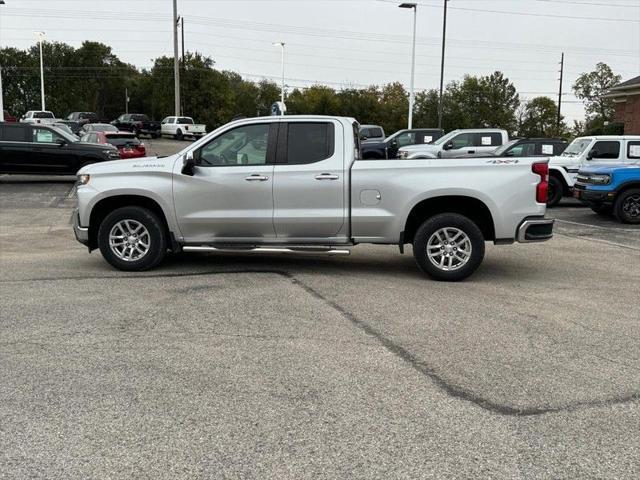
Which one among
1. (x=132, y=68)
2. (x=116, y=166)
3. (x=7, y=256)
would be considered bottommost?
(x=7, y=256)

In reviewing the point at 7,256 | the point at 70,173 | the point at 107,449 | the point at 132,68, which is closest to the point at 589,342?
the point at 107,449

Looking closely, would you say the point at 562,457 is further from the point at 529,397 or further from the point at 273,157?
the point at 273,157

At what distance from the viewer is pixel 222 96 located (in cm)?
6825

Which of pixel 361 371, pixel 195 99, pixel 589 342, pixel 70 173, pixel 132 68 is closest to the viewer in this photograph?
pixel 361 371

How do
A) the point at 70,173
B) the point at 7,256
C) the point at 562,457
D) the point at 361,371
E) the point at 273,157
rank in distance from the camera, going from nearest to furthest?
the point at 562,457, the point at 361,371, the point at 273,157, the point at 7,256, the point at 70,173

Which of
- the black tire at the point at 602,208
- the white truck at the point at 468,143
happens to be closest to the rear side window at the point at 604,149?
the black tire at the point at 602,208

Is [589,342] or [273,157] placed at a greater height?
[273,157]

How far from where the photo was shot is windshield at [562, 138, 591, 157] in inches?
685

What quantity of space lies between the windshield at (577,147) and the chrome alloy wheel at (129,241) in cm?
1304

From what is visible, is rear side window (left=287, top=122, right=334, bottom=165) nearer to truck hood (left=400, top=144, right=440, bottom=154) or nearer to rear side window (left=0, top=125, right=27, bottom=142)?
rear side window (left=0, top=125, right=27, bottom=142)

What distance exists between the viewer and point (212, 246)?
8.18 metres

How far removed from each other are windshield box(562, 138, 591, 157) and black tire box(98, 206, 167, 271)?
12.9 m

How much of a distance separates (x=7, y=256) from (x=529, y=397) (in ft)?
26.8

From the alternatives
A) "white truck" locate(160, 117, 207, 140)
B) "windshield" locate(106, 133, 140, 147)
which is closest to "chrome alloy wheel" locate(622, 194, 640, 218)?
"windshield" locate(106, 133, 140, 147)
